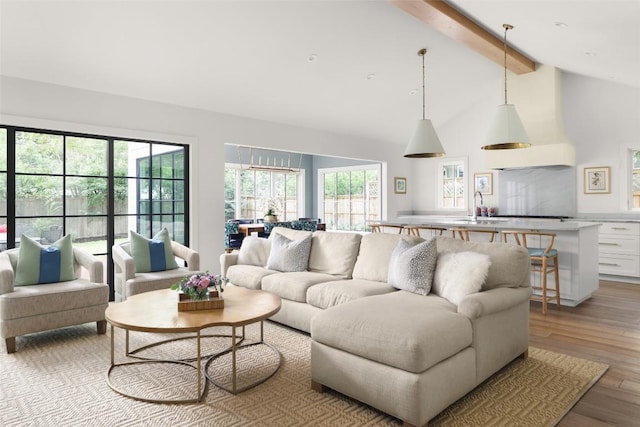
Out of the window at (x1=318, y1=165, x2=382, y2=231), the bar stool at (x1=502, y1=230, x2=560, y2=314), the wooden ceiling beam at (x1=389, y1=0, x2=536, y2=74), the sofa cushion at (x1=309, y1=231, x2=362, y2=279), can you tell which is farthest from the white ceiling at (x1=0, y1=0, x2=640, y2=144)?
the window at (x1=318, y1=165, x2=382, y2=231)

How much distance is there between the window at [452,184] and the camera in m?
8.55

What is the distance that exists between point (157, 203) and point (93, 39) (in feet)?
6.64

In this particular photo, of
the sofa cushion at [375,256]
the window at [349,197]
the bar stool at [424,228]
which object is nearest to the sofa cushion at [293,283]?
the sofa cushion at [375,256]

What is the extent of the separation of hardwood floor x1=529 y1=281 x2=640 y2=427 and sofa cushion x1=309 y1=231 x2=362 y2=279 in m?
1.69

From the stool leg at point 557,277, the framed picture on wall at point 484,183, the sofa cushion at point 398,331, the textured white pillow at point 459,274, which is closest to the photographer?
the sofa cushion at point 398,331

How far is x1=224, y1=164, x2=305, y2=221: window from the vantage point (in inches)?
366

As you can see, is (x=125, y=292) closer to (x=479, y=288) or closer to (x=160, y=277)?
(x=160, y=277)

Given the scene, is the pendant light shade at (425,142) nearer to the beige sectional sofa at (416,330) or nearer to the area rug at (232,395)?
the beige sectional sofa at (416,330)

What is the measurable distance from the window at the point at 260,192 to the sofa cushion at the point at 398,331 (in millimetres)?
6796

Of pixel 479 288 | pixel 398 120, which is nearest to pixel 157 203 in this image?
pixel 479 288

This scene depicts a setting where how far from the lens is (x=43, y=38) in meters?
3.82

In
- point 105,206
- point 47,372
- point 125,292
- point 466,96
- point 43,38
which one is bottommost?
Result: point 47,372

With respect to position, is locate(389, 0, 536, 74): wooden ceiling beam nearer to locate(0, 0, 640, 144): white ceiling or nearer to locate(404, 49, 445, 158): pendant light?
locate(0, 0, 640, 144): white ceiling

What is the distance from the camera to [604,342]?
350 centimetres
